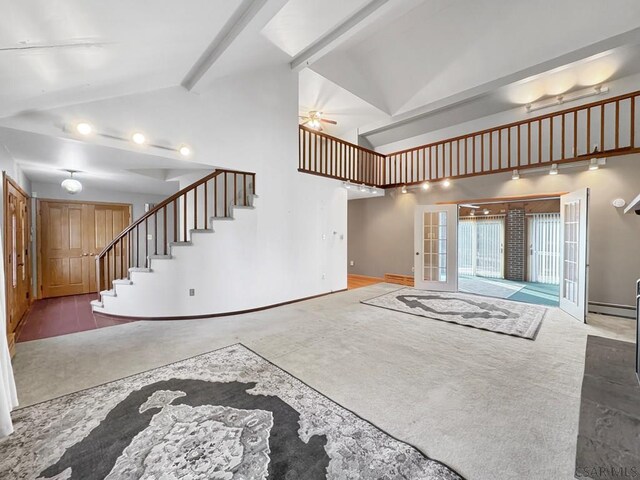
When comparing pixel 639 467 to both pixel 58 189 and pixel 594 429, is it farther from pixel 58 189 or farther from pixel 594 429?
pixel 58 189

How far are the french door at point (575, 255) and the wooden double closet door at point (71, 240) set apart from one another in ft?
31.2

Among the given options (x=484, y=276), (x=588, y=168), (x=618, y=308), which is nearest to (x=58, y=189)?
(x=588, y=168)

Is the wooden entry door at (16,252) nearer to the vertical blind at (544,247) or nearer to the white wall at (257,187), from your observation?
the white wall at (257,187)

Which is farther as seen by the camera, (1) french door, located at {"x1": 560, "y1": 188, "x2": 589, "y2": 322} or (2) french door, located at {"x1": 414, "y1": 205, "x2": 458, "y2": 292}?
(2) french door, located at {"x1": 414, "y1": 205, "x2": 458, "y2": 292}

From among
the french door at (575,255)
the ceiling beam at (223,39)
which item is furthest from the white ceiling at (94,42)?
the french door at (575,255)

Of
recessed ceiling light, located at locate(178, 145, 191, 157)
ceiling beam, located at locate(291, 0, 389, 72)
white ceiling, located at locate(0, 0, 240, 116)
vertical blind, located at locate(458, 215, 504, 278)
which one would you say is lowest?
vertical blind, located at locate(458, 215, 504, 278)

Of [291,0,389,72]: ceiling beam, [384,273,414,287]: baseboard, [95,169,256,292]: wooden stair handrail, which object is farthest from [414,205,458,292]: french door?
[95,169,256,292]: wooden stair handrail

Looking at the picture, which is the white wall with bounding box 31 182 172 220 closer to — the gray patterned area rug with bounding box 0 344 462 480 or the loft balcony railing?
the loft balcony railing

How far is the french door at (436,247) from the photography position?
266 inches

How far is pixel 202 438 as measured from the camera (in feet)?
5.97

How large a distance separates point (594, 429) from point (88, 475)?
3.25 metres

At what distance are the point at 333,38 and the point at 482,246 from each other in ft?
28.4

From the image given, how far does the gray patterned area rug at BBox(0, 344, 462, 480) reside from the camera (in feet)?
5.14

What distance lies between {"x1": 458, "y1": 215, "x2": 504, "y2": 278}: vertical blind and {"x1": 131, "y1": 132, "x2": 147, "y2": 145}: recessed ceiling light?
9.34 metres
